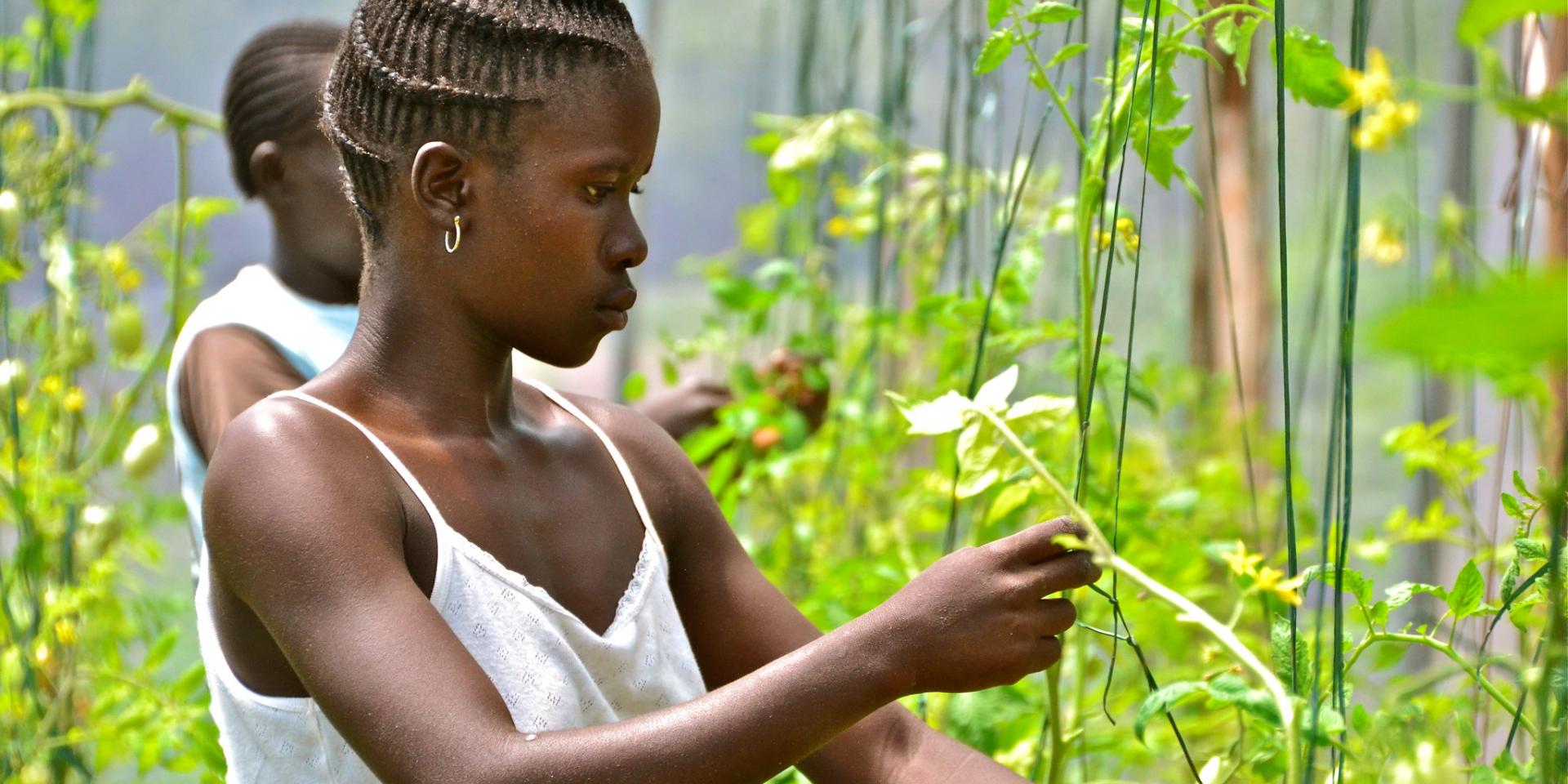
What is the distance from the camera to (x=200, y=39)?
2.89 metres

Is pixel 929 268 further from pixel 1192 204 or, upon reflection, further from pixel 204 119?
pixel 1192 204

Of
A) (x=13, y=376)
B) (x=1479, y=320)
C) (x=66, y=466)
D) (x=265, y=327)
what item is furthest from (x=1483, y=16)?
(x=66, y=466)

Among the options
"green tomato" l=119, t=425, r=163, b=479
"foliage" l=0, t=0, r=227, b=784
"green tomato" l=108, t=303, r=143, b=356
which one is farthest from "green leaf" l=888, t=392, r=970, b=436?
"green tomato" l=108, t=303, r=143, b=356

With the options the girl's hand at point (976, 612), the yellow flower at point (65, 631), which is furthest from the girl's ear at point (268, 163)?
the girl's hand at point (976, 612)

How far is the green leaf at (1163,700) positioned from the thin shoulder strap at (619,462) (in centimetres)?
31

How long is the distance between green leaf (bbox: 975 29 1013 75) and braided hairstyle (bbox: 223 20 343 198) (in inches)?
24.7

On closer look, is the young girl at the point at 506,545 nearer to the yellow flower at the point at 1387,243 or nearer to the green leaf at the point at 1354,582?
the green leaf at the point at 1354,582

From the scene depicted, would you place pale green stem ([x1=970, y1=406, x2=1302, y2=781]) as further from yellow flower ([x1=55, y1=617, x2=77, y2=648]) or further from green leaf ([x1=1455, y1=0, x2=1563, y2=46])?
yellow flower ([x1=55, y1=617, x2=77, y2=648])

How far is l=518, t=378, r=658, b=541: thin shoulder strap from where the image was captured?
0.83 m

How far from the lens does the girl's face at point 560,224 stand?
720 mm

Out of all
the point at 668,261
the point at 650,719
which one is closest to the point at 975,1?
the point at 650,719

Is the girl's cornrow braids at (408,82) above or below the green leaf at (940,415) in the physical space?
above

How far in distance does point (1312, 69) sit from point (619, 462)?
41 centimetres

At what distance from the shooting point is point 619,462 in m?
0.84
